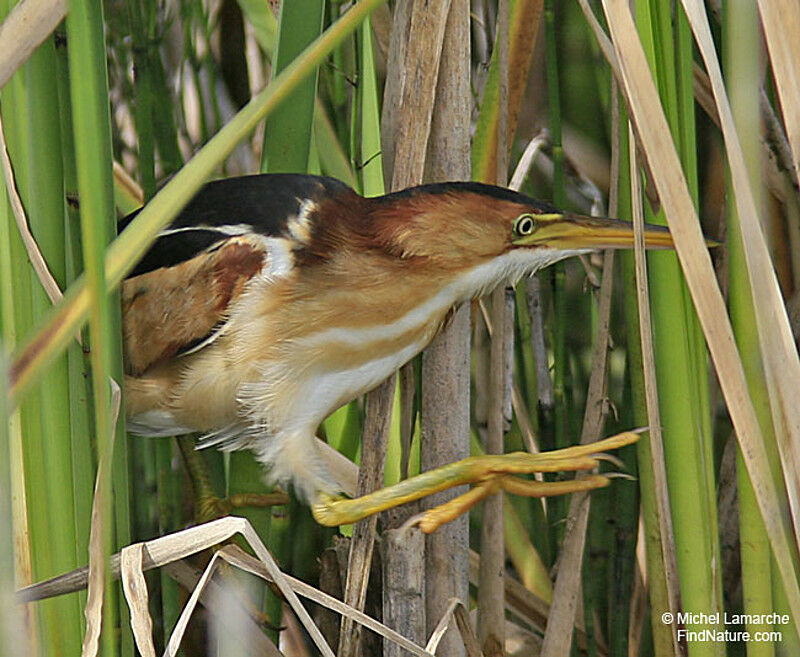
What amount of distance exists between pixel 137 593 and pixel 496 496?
0.34 m

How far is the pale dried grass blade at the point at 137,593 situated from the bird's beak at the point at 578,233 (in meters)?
0.37

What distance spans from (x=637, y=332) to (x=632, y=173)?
164mm

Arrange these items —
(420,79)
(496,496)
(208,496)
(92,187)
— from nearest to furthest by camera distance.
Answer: (92,187) → (420,79) → (496,496) → (208,496)

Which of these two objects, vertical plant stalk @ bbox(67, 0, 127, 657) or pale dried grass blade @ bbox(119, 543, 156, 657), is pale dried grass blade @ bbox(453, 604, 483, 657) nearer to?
pale dried grass blade @ bbox(119, 543, 156, 657)

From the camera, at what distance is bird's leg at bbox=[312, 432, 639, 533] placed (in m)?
0.78

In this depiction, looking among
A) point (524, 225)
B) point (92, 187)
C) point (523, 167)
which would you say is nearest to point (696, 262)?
point (524, 225)

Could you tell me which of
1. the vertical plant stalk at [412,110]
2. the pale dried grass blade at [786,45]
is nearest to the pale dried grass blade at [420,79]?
the vertical plant stalk at [412,110]

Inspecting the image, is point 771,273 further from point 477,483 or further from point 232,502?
point 232,502

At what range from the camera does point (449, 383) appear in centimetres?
79

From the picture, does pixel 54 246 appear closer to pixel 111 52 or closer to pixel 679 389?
pixel 679 389

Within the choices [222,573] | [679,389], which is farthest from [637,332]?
[222,573]

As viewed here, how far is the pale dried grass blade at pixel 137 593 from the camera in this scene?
1.97 feet

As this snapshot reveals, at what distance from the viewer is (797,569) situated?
752mm

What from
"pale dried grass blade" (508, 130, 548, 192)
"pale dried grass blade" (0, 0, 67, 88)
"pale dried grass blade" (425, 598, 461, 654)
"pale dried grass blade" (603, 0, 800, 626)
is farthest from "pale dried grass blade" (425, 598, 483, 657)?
"pale dried grass blade" (0, 0, 67, 88)
